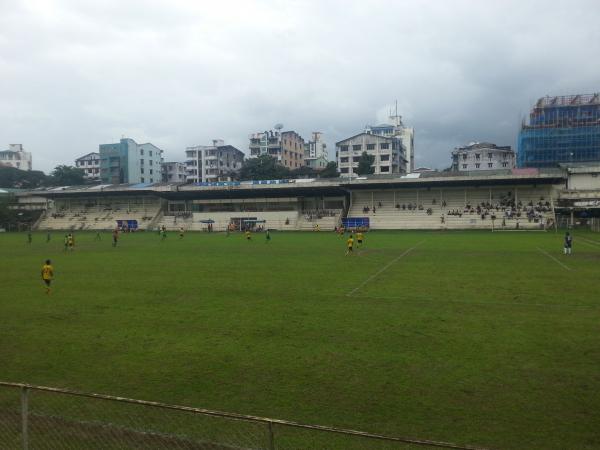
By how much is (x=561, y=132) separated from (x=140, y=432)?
10390cm

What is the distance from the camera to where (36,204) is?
90000 mm

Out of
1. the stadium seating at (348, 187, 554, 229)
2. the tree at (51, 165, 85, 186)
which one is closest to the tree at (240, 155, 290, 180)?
the stadium seating at (348, 187, 554, 229)

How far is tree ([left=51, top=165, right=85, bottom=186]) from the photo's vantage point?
105 meters

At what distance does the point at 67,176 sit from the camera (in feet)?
343

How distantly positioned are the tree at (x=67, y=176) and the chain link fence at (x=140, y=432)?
108939 millimetres

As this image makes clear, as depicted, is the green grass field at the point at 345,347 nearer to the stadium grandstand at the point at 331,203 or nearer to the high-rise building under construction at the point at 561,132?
the stadium grandstand at the point at 331,203

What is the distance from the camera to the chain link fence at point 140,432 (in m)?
5.78

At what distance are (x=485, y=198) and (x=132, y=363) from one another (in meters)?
64.5

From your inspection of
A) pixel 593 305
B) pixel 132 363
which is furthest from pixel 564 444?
pixel 593 305

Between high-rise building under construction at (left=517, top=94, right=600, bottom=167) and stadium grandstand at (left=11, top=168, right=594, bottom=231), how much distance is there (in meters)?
30.7

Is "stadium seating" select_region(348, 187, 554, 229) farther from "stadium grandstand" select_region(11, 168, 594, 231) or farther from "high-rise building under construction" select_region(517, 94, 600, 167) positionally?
"high-rise building under construction" select_region(517, 94, 600, 167)

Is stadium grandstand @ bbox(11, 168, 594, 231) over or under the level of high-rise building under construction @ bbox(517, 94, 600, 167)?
under

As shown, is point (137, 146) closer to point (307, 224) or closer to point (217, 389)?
point (307, 224)

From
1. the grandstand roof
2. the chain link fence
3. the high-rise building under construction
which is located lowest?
the chain link fence
